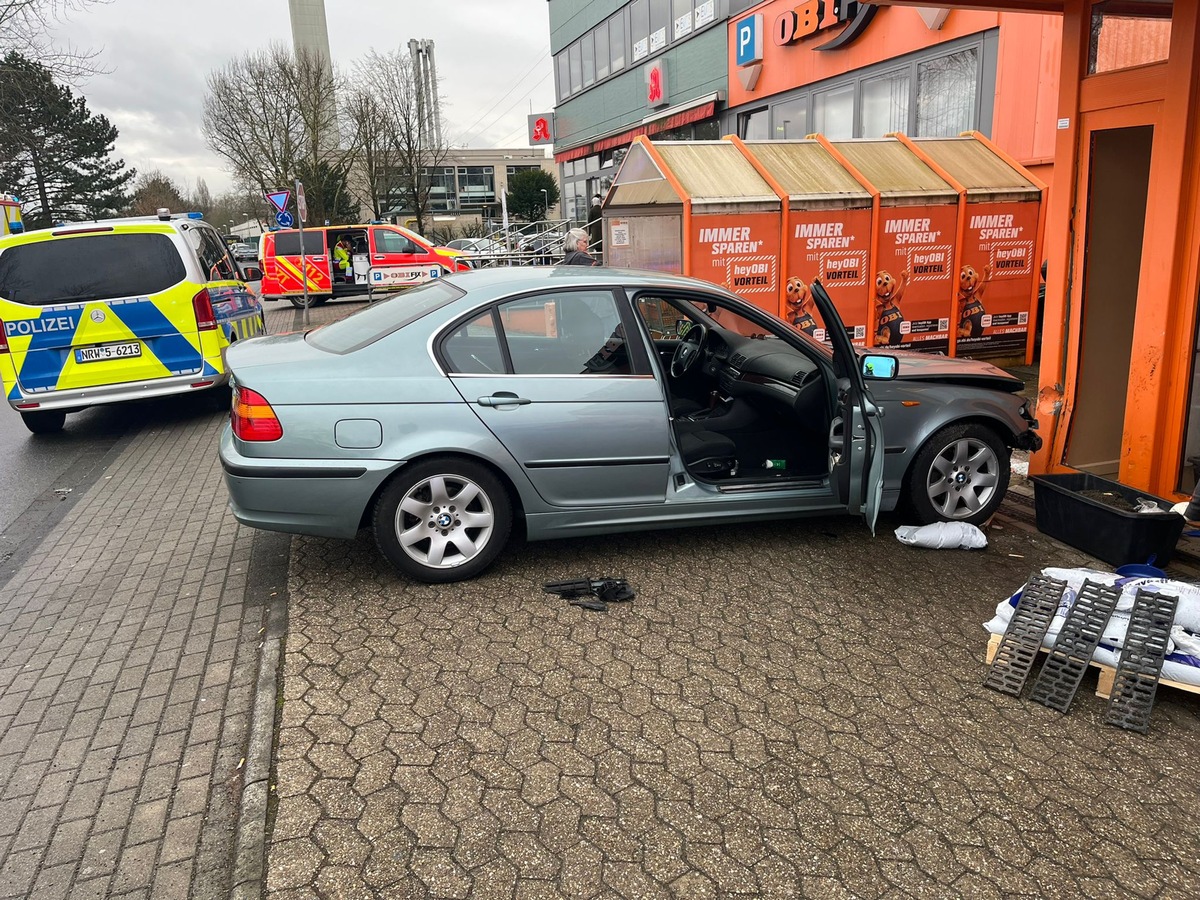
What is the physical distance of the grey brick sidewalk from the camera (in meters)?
2.74

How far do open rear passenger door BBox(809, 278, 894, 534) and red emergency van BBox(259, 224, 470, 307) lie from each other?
58.3 feet

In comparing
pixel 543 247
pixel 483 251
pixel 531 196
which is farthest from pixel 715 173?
pixel 531 196

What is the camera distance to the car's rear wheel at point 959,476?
16.4ft

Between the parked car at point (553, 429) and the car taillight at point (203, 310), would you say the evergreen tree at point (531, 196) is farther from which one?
the parked car at point (553, 429)

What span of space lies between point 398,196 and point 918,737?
4451 centimetres

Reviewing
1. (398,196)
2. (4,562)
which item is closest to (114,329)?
(4,562)

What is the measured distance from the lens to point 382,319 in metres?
4.81

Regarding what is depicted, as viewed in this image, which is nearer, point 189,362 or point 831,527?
point 831,527

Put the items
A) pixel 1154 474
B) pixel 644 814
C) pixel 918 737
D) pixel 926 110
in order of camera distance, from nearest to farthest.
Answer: pixel 644 814 < pixel 918 737 < pixel 1154 474 < pixel 926 110

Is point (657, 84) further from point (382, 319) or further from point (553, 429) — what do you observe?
point (553, 429)

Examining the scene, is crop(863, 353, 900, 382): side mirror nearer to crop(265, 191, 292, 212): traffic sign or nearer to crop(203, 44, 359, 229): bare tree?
crop(265, 191, 292, 212): traffic sign

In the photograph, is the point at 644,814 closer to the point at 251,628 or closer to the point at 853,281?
the point at 251,628

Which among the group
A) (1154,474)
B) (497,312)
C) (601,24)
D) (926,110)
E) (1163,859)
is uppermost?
(601,24)

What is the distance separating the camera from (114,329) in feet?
26.9
